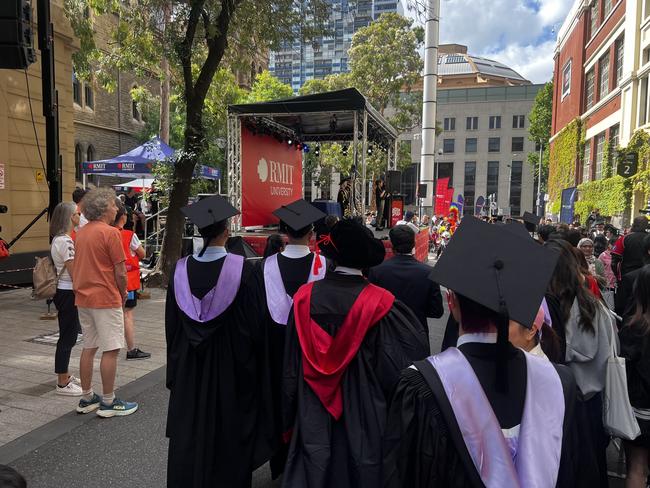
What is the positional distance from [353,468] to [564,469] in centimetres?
124

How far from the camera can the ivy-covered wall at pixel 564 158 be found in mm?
29453

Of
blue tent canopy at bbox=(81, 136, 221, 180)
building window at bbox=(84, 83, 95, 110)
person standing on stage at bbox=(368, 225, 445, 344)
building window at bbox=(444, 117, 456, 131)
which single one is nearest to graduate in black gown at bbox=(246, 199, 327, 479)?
person standing on stage at bbox=(368, 225, 445, 344)

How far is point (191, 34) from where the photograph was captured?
9.80m

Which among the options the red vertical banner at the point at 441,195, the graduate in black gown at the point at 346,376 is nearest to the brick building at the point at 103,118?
the red vertical banner at the point at 441,195

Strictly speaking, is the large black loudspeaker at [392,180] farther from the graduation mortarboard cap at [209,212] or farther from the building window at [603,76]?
the building window at [603,76]

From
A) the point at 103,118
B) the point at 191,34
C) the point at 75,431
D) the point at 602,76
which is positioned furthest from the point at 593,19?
the point at 75,431

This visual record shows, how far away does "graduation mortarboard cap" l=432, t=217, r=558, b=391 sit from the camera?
1.52 meters

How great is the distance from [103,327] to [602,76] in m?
29.0

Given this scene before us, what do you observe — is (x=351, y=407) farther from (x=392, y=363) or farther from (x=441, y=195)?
(x=441, y=195)

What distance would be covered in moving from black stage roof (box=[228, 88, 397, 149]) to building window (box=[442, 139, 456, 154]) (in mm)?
55544

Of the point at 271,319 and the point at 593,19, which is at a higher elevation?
the point at 593,19

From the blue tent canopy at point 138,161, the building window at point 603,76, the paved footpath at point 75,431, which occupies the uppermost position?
the building window at point 603,76

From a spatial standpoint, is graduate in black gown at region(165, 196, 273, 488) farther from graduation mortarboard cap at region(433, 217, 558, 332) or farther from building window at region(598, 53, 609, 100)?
building window at region(598, 53, 609, 100)

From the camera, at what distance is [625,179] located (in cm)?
1928
